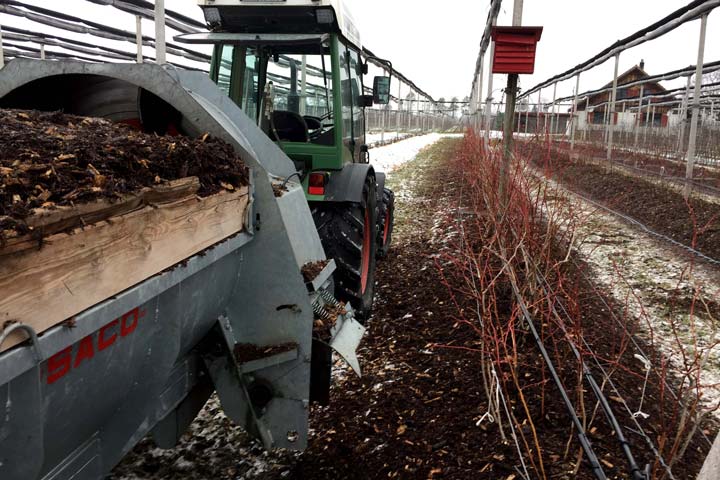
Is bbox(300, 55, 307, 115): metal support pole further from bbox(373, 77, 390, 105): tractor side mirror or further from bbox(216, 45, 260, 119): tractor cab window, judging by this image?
bbox(373, 77, 390, 105): tractor side mirror

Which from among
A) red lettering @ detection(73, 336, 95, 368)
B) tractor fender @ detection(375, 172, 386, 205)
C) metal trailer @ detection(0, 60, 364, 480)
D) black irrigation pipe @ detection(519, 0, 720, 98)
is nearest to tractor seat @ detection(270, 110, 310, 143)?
tractor fender @ detection(375, 172, 386, 205)

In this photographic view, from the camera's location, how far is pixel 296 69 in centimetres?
464

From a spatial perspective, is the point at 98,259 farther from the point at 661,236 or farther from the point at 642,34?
the point at 642,34

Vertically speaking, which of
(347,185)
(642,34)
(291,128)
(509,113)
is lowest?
(347,185)

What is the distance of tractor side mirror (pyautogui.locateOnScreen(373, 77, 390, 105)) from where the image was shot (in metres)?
4.96

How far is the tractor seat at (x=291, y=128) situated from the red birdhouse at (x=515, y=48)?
2.17m

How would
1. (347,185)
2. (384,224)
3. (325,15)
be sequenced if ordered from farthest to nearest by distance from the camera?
1. (384,224)
2. (347,185)
3. (325,15)

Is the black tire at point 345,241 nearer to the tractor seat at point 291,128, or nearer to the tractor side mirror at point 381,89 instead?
the tractor seat at point 291,128

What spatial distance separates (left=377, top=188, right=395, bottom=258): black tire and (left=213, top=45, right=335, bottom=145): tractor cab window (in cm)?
134

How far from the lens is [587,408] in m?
2.81

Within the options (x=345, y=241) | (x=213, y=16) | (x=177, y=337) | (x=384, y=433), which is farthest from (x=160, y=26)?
(x=177, y=337)

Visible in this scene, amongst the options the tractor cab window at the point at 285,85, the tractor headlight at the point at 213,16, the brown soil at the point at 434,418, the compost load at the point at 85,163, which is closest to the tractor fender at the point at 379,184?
the tractor cab window at the point at 285,85

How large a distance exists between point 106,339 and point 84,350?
0.25 feet

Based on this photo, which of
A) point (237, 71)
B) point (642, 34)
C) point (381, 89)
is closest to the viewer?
point (237, 71)
